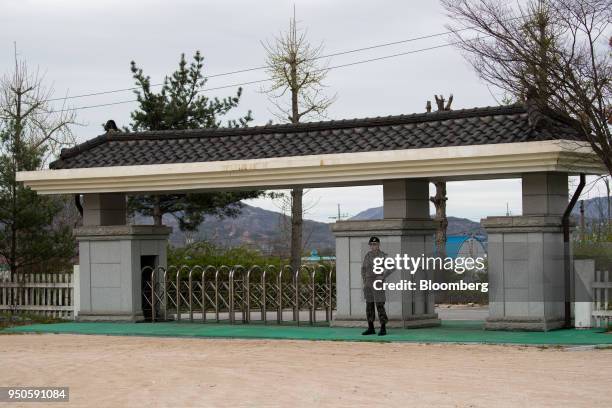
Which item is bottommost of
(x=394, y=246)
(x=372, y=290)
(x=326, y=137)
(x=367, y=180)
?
(x=372, y=290)

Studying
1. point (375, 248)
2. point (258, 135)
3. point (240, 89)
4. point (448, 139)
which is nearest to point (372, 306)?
point (375, 248)

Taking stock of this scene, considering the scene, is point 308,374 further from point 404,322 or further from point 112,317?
point 112,317

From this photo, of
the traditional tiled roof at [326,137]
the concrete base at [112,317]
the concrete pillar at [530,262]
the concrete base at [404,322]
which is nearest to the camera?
the concrete pillar at [530,262]

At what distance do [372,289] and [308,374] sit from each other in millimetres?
5584

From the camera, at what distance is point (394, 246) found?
67.6ft

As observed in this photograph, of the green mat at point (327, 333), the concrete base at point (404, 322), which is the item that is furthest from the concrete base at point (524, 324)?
the concrete base at point (404, 322)

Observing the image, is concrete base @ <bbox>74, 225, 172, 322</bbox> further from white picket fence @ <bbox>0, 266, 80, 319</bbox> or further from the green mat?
white picket fence @ <bbox>0, 266, 80, 319</bbox>

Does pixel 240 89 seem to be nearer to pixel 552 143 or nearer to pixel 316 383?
pixel 552 143

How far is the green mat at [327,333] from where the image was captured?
715 inches

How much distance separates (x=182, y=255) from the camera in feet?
117

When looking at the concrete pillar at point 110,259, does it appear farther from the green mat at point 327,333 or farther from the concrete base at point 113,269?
the green mat at point 327,333

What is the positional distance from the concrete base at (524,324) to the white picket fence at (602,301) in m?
0.67

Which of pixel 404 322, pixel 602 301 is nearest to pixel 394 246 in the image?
pixel 404 322

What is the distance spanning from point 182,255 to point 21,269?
7.29 metres
